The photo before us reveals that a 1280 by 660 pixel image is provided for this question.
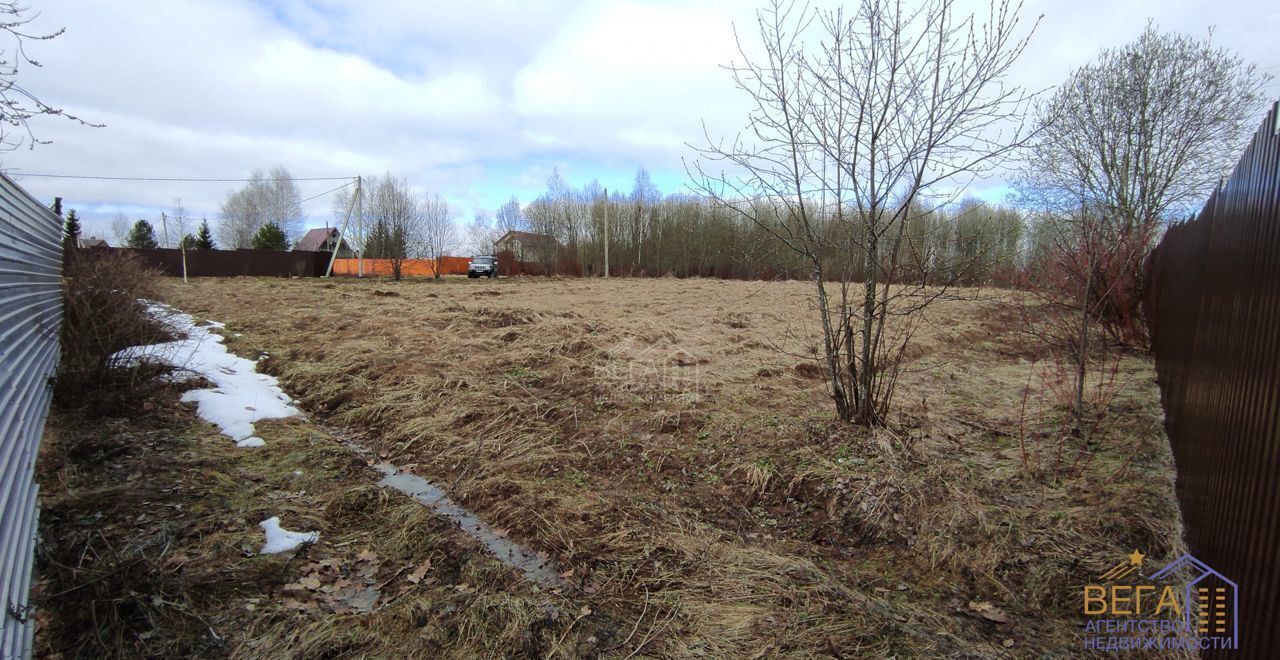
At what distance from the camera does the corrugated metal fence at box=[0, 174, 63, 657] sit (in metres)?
2.06

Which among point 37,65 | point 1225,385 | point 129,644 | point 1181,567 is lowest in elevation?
point 129,644

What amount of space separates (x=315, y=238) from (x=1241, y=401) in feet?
216

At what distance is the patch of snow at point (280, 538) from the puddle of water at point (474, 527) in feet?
2.46

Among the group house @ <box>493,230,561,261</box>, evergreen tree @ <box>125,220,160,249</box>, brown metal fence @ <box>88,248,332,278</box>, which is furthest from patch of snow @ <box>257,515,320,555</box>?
evergreen tree @ <box>125,220,160,249</box>

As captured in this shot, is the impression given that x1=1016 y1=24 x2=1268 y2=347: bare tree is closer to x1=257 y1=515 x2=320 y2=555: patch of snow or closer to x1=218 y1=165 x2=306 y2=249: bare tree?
x1=257 y1=515 x2=320 y2=555: patch of snow

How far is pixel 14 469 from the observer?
2.38m

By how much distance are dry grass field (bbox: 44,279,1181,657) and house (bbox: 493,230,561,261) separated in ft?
110

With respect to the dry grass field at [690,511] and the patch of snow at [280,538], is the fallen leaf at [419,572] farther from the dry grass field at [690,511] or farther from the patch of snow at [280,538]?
the patch of snow at [280,538]

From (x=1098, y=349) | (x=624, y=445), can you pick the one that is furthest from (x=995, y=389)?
(x=624, y=445)

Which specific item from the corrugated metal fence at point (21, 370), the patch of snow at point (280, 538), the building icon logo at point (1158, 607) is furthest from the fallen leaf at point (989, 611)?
the corrugated metal fence at point (21, 370)

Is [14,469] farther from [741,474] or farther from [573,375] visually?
[573,375]

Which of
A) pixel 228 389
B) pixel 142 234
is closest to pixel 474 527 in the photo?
pixel 228 389

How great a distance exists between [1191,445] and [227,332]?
1227 centimetres

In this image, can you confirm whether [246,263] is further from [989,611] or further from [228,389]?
[989,611]
